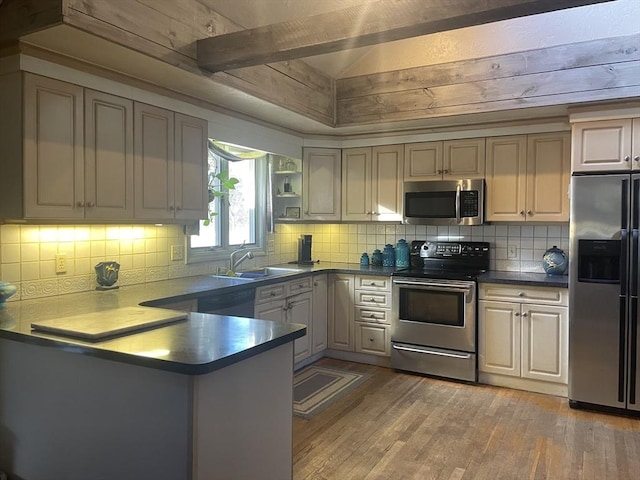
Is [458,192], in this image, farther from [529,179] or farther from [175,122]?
[175,122]

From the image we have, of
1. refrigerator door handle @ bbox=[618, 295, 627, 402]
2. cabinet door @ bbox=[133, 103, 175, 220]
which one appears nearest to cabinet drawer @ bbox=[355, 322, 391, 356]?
refrigerator door handle @ bbox=[618, 295, 627, 402]

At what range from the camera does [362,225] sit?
5105 mm

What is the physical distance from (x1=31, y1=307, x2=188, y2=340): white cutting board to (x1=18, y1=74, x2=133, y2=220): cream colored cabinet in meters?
0.65

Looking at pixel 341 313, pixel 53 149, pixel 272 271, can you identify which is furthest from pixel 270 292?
pixel 53 149

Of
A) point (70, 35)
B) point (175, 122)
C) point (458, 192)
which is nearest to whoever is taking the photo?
point (70, 35)

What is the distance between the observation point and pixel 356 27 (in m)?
2.25

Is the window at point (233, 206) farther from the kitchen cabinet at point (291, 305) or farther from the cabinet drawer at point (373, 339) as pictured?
the cabinet drawer at point (373, 339)

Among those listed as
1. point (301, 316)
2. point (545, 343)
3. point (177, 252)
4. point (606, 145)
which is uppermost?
point (606, 145)

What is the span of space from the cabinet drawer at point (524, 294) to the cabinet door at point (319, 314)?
4.68 ft

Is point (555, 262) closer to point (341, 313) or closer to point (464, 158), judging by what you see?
point (464, 158)

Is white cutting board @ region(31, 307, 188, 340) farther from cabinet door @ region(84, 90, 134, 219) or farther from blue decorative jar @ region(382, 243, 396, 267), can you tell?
blue decorative jar @ region(382, 243, 396, 267)

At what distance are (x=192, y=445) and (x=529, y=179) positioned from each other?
11.4 ft

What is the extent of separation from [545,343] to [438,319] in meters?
0.83

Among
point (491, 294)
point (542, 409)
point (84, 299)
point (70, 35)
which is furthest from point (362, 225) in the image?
point (70, 35)
